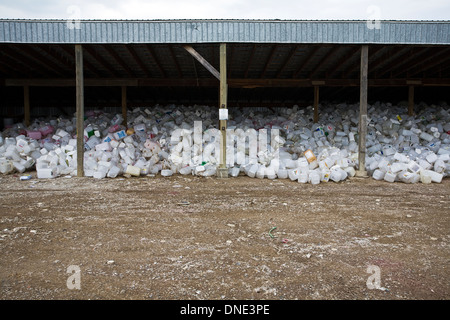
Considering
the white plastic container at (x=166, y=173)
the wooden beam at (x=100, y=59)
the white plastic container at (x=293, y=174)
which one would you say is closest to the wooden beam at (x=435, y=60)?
the white plastic container at (x=293, y=174)

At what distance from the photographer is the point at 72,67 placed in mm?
10516

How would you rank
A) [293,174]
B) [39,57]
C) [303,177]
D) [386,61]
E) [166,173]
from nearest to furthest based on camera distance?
[303,177] → [293,174] → [166,173] → [39,57] → [386,61]

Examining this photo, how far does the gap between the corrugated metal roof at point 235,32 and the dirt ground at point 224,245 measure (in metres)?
3.96

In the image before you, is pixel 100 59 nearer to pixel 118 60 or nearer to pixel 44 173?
pixel 118 60

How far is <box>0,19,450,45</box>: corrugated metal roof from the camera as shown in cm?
747

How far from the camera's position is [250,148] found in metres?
9.05

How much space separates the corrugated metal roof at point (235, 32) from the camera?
294 inches

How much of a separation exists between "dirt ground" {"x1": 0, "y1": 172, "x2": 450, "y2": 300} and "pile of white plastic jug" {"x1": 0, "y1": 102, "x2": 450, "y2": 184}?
174 centimetres

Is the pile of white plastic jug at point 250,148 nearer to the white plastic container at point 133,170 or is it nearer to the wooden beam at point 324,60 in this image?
the white plastic container at point 133,170

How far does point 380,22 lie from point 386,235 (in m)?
6.14

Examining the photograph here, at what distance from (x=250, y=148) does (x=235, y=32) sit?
Result: 328cm
